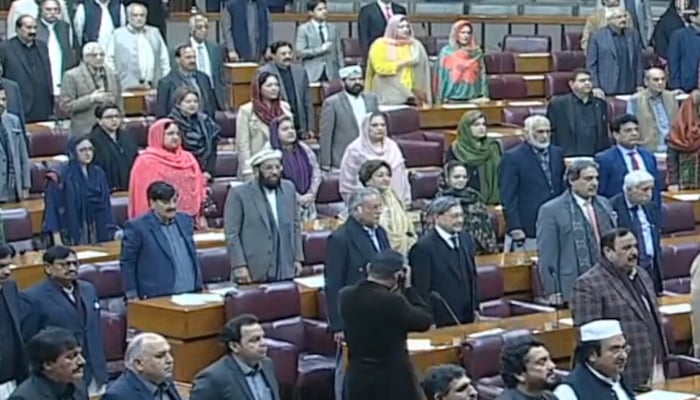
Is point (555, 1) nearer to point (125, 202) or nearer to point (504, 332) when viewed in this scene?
point (125, 202)

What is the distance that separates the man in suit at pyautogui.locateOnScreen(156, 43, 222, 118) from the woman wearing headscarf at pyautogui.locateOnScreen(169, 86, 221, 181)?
22.5 inches

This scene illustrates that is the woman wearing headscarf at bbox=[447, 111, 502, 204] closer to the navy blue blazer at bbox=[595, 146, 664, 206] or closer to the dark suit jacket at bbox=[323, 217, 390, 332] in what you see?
the navy blue blazer at bbox=[595, 146, 664, 206]

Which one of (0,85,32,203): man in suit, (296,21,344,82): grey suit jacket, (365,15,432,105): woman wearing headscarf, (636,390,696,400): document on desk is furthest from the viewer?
(296,21,344,82): grey suit jacket

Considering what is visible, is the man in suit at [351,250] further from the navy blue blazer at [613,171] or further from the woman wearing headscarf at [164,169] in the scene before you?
the navy blue blazer at [613,171]

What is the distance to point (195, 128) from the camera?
11133 millimetres

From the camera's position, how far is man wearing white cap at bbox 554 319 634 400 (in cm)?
698

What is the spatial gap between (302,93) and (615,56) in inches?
120

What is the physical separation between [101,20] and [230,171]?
2.40m

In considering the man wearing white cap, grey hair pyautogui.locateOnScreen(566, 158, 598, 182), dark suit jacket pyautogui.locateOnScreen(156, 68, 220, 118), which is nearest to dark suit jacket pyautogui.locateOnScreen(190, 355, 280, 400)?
the man wearing white cap

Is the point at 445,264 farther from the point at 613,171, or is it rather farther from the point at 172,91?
the point at 172,91

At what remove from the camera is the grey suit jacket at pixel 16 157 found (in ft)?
36.3

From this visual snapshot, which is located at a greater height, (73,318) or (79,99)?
(79,99)

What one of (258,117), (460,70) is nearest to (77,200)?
(258,117)

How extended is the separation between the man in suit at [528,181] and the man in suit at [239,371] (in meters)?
3.35
